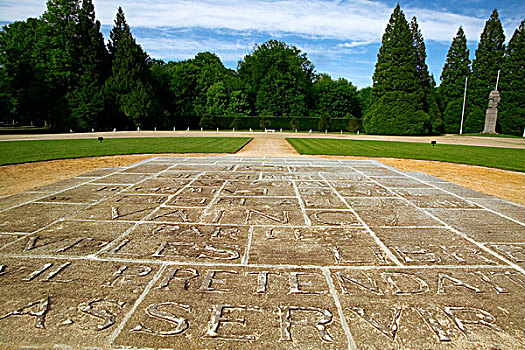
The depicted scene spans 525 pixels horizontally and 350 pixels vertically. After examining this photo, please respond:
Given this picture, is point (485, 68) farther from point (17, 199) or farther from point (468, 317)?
point (17, 199)

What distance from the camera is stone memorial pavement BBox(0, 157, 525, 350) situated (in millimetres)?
2883

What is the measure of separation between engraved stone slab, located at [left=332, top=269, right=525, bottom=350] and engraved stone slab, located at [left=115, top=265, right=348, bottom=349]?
292 mm

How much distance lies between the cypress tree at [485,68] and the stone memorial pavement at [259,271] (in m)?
43.7

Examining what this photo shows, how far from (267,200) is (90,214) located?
359cm

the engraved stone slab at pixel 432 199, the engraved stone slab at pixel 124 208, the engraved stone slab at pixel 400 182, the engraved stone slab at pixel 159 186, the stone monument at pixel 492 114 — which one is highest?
the stone monument at pixel 492 114

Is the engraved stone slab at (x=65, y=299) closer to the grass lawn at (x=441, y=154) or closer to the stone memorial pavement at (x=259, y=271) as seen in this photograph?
the stone memorial pavement at (x=259, y=271)

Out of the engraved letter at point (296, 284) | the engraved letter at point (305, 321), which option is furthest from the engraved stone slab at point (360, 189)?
the engraved letter at point (305, 321)

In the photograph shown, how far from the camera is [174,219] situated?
5.91 m

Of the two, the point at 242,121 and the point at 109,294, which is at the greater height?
the point at 242,121

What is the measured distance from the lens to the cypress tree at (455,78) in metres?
44.9

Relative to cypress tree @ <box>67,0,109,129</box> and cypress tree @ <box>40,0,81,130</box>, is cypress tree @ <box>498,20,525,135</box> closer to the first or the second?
cypress tree @ <box>67,0,109,129</box>

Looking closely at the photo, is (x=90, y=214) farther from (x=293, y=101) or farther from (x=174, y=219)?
(x=293, y=101)

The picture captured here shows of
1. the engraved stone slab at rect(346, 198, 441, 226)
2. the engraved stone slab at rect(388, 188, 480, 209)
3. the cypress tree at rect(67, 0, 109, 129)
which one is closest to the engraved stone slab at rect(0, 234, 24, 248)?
the engraved stone slab at rect(346, 198, 441, 226)

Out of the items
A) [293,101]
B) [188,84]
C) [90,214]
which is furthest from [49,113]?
[90,214]
